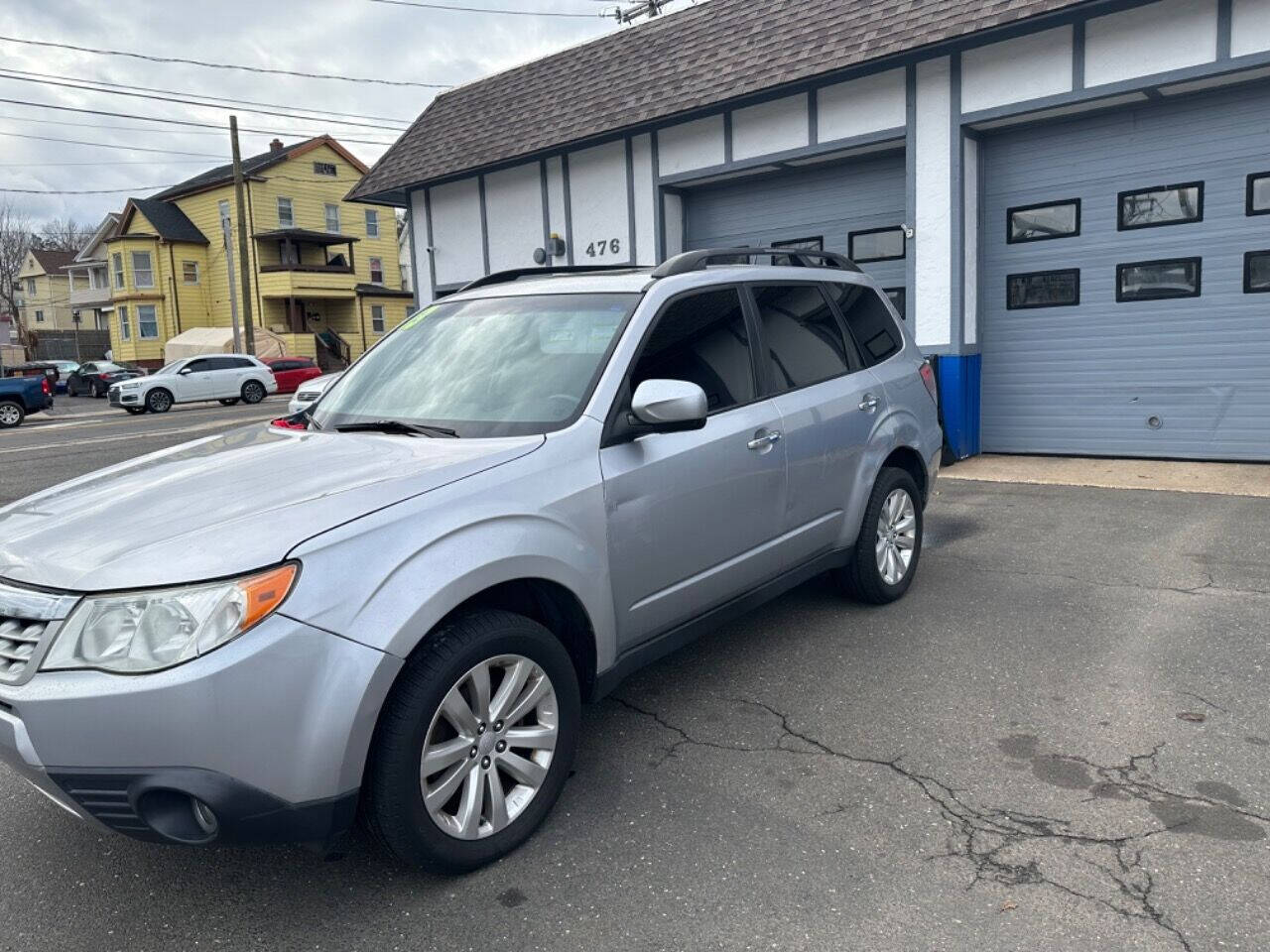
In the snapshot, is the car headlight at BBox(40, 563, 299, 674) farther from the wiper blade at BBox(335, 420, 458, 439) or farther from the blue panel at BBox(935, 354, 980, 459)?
the blue panel at BBox(935, 354, 980, 459)

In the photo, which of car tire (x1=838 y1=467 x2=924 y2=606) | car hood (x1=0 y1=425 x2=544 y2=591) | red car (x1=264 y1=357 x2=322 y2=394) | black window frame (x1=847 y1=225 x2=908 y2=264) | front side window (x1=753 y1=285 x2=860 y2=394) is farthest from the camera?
red car (x1=264 y1=357 x2=322 y2=394)

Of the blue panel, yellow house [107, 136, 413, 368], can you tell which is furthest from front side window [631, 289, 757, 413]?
yellow house [107, 136, 413, 368]

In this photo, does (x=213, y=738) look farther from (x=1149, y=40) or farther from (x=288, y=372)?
(x=288, y=372)

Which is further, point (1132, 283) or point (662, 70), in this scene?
point (662, 70)

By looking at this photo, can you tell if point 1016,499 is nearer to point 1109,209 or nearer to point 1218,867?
point 1109,209

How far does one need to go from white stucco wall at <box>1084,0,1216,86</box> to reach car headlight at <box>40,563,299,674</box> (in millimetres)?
8971

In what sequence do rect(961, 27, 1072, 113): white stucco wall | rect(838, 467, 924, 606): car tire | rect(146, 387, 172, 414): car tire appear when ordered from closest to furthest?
rect(838, 467, 924, 606): car tire, rect(961, 27, 1072, 113): white stucco wall, rect(146, 387, 172, 414): car tire

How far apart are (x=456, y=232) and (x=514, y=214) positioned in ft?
4.70

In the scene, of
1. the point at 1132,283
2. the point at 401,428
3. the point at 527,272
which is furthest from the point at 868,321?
the point at 1132,283

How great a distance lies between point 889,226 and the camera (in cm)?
1087

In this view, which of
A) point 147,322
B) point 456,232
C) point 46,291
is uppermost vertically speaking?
point 46,291

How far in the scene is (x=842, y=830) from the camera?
308 cm

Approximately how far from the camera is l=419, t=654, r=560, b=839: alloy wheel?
275cm

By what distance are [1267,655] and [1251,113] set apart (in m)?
6.34
